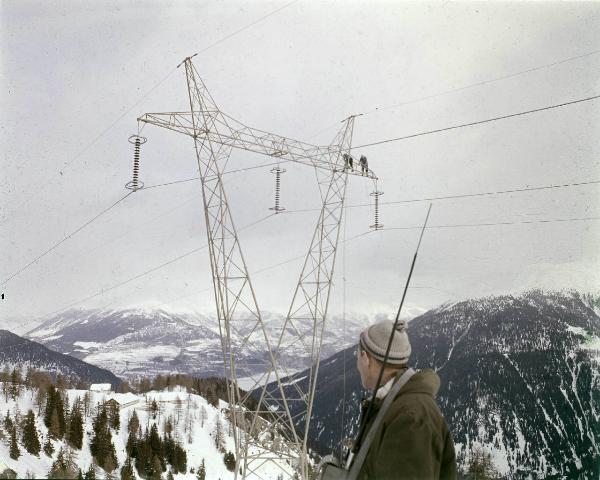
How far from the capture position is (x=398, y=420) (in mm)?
2252

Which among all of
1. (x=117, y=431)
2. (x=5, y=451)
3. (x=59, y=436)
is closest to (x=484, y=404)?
(x=117, y=431)

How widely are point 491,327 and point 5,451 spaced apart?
164 meters

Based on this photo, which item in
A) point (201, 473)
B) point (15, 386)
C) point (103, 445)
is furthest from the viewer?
point (15, 386)

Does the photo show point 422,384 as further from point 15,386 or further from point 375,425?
point 15,386

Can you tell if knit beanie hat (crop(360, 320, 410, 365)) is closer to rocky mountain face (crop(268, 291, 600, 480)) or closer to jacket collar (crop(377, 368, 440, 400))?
jacket collar (crop(377, 368, 440, 400))

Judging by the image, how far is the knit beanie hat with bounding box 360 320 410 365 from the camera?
2.68 meters

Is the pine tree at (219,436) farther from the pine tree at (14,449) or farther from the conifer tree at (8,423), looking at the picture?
the pine tree at (14,449)

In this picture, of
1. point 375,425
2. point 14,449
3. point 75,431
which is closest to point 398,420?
point 375,425

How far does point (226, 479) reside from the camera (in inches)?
4099

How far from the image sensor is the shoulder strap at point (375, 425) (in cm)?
242

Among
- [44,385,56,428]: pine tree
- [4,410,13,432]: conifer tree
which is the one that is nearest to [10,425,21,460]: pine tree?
[4,410,13,432]: conifer tree

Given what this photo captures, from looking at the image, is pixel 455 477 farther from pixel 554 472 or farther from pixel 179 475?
pixel 554 472

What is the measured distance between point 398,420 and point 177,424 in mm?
131047

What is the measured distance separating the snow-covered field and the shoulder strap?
9512cm
